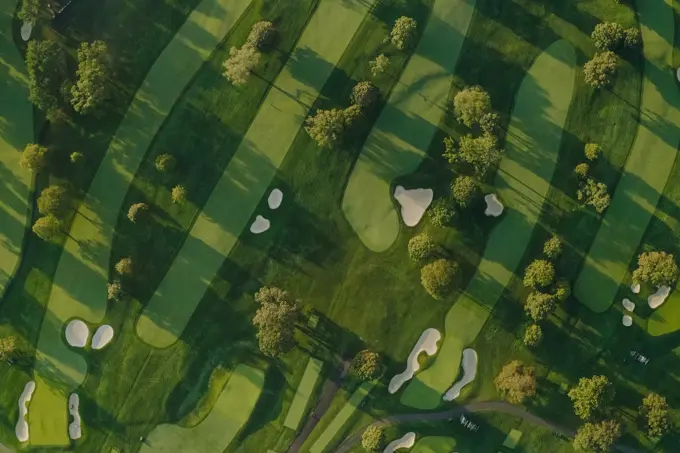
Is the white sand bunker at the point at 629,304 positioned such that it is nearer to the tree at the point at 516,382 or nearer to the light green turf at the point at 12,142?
the tree at the point at 516,382

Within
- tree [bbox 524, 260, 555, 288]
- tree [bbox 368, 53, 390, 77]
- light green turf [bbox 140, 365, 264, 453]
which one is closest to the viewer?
tree [bbox 524, 260, 555, 288]

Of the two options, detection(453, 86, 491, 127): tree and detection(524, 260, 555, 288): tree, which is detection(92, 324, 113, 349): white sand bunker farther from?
detection(524, 260, 555, 288): tree

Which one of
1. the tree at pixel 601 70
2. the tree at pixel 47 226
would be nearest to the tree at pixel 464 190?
the tree at pixel 601 70

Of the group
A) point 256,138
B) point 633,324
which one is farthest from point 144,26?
point 633,324

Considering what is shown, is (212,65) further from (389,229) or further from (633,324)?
(633,324)

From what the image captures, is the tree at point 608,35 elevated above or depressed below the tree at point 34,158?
above

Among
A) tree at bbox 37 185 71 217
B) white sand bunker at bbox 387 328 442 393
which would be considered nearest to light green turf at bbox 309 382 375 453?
white sand bunker at bbox 387 328 442 393

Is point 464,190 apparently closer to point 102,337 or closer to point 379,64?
point 379,64
